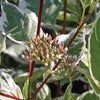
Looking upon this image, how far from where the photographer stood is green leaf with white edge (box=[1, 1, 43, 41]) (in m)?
0.74

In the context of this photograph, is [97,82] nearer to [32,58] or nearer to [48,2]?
[32,58]

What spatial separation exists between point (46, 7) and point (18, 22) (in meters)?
0.18

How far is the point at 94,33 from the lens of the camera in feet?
1.97

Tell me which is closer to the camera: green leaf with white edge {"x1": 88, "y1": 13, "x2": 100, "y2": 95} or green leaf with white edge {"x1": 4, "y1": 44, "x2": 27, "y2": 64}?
green leaf with white edge {"x1": 88, "y1": 13, "x2": 100, "y2": 95}

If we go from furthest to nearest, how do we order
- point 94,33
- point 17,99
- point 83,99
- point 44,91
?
point 44,91
point 83,99
point 17,99
point 94,33

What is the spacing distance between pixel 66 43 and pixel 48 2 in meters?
0.24

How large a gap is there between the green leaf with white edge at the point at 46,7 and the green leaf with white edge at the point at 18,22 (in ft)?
0.11

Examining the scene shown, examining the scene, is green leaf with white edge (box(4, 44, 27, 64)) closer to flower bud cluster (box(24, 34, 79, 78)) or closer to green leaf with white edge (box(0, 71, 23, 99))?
green leaf with white edge (box(0, 71, 23, 99))

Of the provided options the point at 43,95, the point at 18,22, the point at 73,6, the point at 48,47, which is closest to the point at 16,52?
the point at 73,6

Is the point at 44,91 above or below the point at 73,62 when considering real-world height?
below

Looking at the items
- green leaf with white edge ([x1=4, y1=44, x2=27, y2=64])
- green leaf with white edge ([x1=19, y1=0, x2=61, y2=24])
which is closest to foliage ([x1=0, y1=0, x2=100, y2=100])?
green leaf with white edge ([x1=19, y1=0, x2=61, y2=24])

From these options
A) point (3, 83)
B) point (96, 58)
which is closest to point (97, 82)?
→ point (96, 58)

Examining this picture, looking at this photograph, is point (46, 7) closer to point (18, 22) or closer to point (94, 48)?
point (18, 22)

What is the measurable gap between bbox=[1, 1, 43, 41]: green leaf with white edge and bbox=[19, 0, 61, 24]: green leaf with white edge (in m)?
0.03
